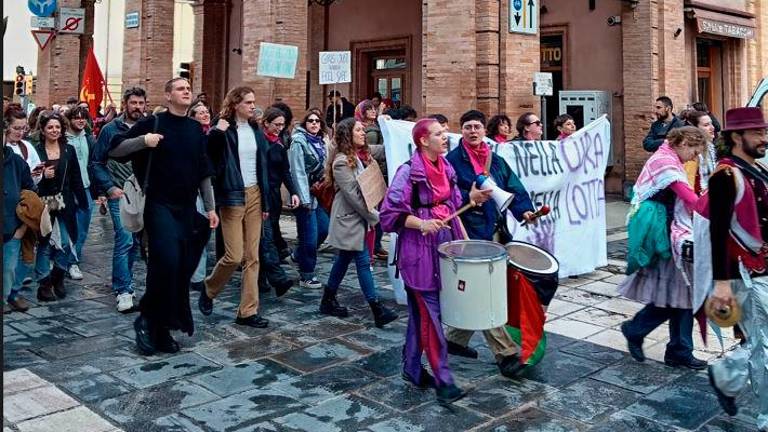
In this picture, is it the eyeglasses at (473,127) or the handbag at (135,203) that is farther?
the handbag at (135,203)

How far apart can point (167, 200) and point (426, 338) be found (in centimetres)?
222

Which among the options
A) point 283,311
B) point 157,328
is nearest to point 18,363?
point 157,328

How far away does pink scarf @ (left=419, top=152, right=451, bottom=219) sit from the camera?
459 cm

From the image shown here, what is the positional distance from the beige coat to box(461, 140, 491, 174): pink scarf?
1323 mm

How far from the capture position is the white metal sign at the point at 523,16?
13.2m

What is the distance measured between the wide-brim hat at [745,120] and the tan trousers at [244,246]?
3774mm

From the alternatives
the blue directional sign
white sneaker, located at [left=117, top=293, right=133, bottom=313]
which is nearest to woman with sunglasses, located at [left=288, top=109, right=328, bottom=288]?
white sneaker, located at [left=117, top=293, right=133, bottom=313]

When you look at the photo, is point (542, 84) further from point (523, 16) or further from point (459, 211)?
point (459, 211)

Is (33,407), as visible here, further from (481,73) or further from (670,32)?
(670,32)

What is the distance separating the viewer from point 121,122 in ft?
22.2

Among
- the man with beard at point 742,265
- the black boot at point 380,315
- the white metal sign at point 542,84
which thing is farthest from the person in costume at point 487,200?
the white metal sign at point 542,84

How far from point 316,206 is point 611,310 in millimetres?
3411

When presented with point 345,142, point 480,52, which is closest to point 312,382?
point 345,142

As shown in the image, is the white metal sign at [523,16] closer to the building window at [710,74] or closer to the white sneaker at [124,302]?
the building window at [710,74]
